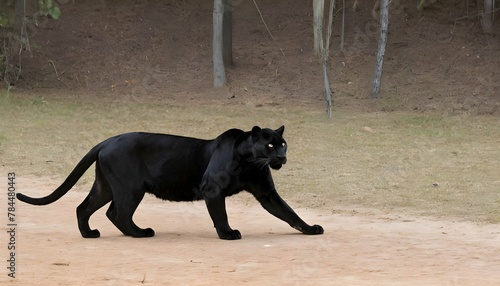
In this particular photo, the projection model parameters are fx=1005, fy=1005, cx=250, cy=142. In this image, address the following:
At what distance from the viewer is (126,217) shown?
29.7ft

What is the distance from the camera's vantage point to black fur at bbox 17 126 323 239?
8.94 meters

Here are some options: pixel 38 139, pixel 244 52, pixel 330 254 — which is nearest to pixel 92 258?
pixel 330 254

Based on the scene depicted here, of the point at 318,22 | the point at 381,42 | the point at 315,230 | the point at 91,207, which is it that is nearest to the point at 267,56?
the point at 381,42

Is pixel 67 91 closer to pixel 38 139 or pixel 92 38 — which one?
pixel 92 38

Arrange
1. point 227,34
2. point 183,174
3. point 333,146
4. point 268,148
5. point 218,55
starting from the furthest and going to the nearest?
point 227,34 < point 218,55 < point 333,146 < point 183,174 < point 268,148

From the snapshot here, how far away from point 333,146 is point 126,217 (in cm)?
841

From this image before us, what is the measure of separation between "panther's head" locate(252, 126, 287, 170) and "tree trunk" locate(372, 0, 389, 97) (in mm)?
13754

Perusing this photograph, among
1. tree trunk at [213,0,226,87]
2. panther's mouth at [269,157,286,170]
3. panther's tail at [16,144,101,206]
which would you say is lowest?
panther's tail at [16,144,101,206]

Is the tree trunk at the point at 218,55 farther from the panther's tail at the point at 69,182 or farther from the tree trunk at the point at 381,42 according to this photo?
the panther's tail at the point at 69,182

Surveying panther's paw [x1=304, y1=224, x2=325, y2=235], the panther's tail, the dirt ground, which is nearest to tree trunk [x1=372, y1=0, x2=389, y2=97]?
the dirt ground

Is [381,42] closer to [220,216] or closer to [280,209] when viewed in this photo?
[280,209]

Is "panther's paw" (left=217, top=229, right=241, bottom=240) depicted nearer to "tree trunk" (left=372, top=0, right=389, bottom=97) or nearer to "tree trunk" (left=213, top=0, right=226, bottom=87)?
"tree trunk" (left=372, top=0, right=389, bottom=97)

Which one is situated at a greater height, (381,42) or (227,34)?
(227,34)

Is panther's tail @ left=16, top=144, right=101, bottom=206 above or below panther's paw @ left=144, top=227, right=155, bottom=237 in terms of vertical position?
above
